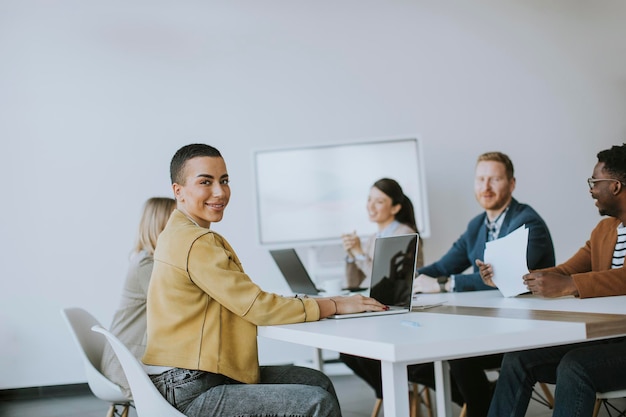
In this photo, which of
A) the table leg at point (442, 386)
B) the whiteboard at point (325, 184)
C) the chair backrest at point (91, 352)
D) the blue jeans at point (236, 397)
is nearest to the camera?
the blue jeans at point (236, 397)

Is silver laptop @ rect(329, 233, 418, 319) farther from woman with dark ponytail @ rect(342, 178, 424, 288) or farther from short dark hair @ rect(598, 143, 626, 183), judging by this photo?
woman with dark ponytail @ rect(342, 178, 424, 288)

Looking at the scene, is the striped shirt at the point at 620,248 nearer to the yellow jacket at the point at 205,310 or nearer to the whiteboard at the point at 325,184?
the yellow jacket at the point at 205,310

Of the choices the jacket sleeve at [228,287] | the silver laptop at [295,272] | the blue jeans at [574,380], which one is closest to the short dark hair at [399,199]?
the silver laptop at [295,272]

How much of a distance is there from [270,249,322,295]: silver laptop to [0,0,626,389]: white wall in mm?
1614

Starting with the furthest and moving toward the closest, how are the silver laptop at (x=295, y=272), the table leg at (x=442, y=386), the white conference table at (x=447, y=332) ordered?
the silver laptop at (x=295, y=272)
the table leg at (x=442, y=386)
the white conference table at (x=447, y=332)

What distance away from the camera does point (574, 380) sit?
81.7 inches

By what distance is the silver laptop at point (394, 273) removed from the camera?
7.50ft

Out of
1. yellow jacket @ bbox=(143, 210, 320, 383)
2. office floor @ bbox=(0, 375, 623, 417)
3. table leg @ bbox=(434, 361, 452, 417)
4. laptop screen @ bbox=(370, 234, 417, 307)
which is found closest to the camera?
yellow jacket @ bbox=(143, 210, 320, 383)

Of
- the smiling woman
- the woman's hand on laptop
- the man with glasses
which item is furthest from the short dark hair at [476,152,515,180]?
the smiling woman

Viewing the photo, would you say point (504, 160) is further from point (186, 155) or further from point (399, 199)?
point (186, 155)

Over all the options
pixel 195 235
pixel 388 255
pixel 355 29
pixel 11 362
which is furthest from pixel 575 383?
pixel 11 362

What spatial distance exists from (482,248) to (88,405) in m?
2.94

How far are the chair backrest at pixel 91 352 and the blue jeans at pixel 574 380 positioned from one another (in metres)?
1.45

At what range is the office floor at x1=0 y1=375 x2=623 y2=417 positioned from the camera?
434cm
